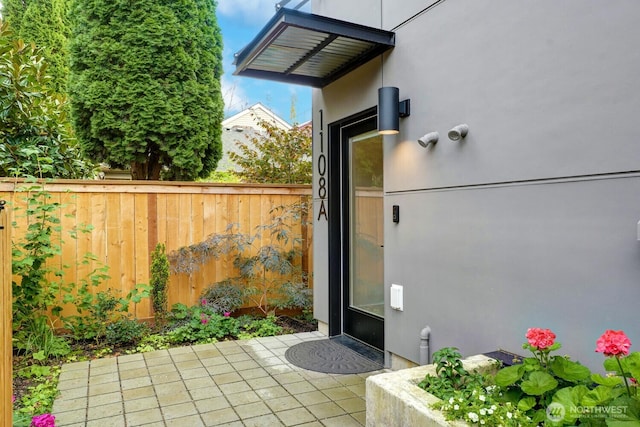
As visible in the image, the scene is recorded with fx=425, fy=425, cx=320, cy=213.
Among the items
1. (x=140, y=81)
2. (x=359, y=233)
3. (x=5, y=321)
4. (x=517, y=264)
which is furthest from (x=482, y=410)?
(x=140, y=81)

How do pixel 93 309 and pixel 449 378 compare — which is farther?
pixel 93 309

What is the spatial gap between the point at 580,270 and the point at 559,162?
565 mm

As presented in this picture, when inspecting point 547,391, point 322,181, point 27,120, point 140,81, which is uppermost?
point 140,81

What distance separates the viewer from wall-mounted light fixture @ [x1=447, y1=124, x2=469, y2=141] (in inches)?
109

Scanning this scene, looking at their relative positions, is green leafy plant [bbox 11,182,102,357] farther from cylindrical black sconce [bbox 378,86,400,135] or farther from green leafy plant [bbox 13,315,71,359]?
cylindrical black sconce [bbox 378,86,400,135]

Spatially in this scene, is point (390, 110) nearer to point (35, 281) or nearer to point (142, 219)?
point (142, 219)

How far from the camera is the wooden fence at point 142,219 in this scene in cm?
452

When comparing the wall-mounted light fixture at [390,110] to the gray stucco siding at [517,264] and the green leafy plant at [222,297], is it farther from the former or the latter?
the green leafy plant at [222,297]

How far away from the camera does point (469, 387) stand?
2.07 meters

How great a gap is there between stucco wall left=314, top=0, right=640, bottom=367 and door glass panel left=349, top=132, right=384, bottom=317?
434mm

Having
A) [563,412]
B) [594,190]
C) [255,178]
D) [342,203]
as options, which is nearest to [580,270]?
[594,190]

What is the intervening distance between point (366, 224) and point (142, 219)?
258cm

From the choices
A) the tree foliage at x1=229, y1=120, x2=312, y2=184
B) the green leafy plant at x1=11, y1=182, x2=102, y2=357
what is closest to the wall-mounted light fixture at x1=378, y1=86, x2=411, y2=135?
the green leafy plant at x1=11, y1=182, x2=102, y2=357

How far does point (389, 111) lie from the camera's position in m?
3.33
